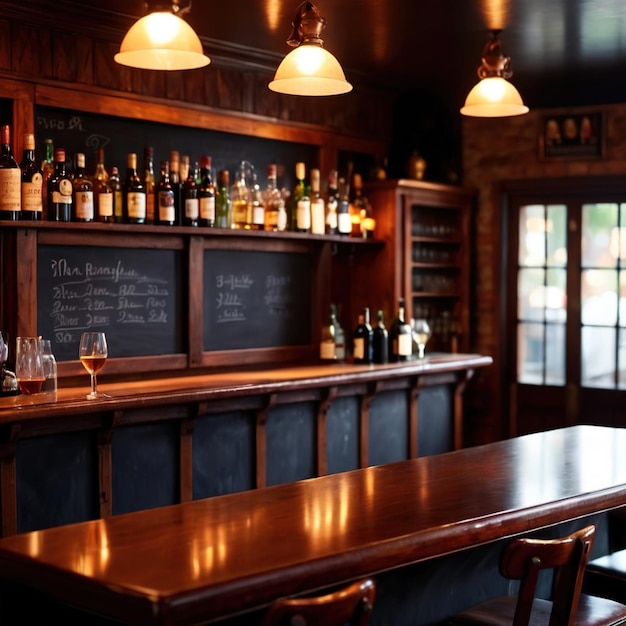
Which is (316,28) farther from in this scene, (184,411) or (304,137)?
(304,137)

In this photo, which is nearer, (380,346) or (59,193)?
(59,193)

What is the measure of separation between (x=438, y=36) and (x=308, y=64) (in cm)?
202

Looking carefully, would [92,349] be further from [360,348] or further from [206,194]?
[360,348]

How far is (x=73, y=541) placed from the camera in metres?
2.26

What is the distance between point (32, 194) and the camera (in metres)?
4.54

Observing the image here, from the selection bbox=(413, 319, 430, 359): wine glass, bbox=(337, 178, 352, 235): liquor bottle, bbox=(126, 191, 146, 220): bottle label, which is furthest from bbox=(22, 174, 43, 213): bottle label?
bbox=(413, 319, 430, 359): wine glass

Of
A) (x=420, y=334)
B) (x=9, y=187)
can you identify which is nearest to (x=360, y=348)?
(x=420, y=334)

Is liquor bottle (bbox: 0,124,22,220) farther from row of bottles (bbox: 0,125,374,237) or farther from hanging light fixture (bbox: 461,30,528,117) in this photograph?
hanging light fixture (bbox: 461,30,528,117)

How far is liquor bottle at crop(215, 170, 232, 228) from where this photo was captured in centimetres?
546

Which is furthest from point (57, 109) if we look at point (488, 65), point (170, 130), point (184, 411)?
point (488, 65)

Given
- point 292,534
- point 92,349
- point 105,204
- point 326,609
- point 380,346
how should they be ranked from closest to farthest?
point 326,609
point 292,534
point 92,349
point 105,204
point 380,346

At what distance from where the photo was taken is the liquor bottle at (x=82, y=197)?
186 inches

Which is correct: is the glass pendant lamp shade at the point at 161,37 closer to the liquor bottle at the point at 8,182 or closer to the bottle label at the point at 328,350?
the liquor bottle at the point at 8,182

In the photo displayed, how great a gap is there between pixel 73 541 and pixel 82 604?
0.92ft
